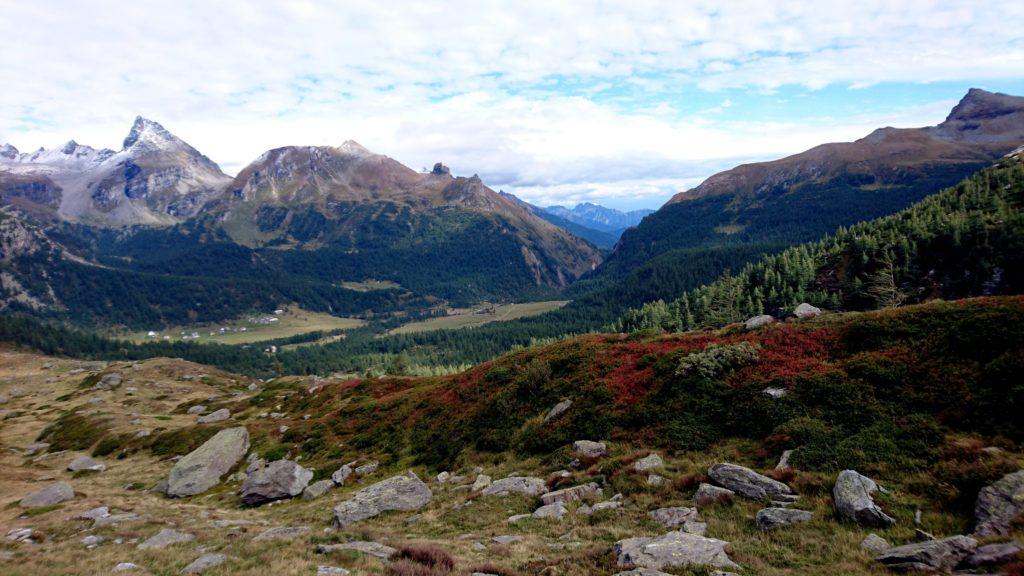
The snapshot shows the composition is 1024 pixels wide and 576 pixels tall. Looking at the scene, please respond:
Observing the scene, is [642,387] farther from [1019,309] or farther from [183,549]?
[183,549]

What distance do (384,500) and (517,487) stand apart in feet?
30.5

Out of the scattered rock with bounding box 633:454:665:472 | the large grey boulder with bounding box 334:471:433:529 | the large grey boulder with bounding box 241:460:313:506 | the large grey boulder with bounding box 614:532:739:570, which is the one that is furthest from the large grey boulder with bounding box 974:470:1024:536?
the large grey boulder with bounding box 241:460:313:506

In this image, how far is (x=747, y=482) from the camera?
72.5 feet

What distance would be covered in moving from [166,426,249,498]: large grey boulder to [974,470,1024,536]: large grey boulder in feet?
189

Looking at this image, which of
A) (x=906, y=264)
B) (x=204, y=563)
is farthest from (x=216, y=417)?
(x=906, y=264)

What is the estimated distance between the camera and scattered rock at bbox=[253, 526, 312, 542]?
2414 centimetres

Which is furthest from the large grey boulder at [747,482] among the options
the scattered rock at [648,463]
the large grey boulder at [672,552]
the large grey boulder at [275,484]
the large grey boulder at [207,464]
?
the large grey boulder at [207,464]

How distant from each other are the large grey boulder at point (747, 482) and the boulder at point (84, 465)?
70.9 metres

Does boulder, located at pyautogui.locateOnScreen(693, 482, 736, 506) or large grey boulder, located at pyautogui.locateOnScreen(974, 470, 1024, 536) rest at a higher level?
large grey boulder, located at pyautogui.locateOnScreen(974, 470, 1024, 536)

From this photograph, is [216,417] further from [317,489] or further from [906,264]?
[906,264]

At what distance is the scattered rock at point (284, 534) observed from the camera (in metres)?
24.1

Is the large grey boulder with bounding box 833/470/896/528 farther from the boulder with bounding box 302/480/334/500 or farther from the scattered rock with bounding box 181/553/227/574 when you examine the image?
the boulder with bounding box 302/480/334/500

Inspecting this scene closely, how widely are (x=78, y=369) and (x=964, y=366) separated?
195246mm

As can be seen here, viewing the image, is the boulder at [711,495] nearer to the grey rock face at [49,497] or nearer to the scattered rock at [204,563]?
the scattered rock at [204,563]
